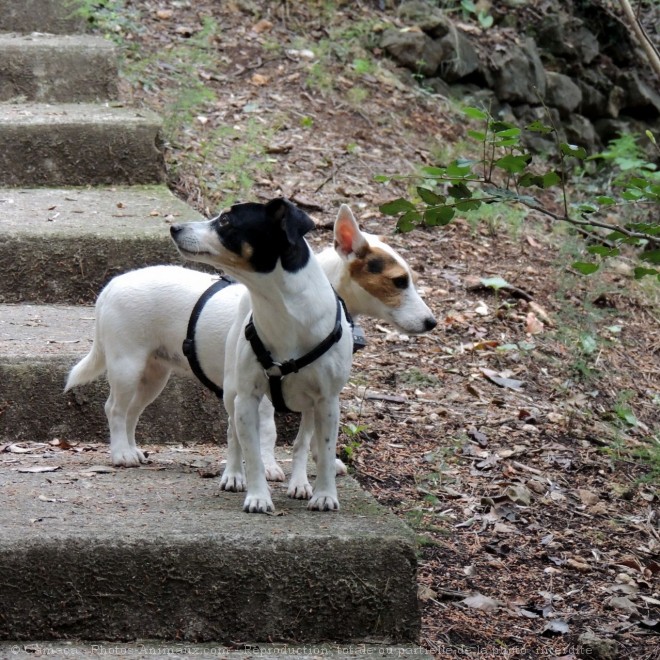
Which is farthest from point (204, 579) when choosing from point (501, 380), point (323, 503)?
point (501, 380)

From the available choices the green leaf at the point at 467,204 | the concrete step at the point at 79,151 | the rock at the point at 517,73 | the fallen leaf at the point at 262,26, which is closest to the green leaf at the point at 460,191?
the green leaf at the point at 467,204

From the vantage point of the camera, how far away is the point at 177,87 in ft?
24.1

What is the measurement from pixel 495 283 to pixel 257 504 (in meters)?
3.28

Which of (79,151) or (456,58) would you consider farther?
(456,58)

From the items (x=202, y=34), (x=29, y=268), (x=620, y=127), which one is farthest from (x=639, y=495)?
(x=620, y=127)

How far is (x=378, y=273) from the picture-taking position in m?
3.99

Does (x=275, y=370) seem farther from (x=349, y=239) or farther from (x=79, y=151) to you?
(x=79, y=151)

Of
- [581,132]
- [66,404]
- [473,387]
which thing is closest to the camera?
[66,404]

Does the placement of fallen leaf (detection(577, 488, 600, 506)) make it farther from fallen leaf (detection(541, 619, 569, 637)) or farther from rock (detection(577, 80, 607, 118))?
rock (detection(577, 80, 607, 118))

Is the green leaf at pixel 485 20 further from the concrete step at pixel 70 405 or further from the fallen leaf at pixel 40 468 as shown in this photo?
the fallen leaf at pixel 40 468

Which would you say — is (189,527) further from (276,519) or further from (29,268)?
(29,268)

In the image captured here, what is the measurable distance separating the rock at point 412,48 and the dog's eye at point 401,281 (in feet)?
15.8

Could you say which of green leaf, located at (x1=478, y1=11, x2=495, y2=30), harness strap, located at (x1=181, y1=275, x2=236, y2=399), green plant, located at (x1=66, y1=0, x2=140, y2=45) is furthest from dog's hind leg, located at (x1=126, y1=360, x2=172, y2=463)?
green leaf, located at (x1=478, y1=11, x2=495, y2=30)

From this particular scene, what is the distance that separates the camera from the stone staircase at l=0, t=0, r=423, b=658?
3.01m
